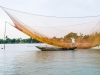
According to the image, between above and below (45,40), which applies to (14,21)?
above

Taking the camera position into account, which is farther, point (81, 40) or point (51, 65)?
point (81, 40)

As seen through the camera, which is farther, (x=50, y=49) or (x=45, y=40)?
(x=50, y=49)

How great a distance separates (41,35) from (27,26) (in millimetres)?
1935

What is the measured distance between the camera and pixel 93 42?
25969 millimetres

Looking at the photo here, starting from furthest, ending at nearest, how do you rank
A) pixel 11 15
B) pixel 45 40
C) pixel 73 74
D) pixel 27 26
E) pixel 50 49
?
pixel 50 49
pixel 45 40
pixel 27 26
pixel 11 15
pixel 73 74

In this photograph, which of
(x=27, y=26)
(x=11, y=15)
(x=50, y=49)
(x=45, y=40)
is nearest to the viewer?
(x=11, y=15)

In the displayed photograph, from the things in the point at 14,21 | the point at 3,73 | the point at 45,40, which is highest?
the point at 14,21

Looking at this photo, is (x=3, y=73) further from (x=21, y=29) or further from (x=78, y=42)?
(x=78, y=42)

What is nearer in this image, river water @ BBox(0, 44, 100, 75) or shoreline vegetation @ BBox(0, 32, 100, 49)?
river water @ BBox(0, 44, 100, 75)

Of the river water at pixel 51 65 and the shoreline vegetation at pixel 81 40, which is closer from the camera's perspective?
the river water at pixel 51 65

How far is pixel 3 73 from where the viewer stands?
408 inches

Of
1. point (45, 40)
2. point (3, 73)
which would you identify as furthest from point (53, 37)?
point (3, 73)

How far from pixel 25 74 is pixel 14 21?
1187cm

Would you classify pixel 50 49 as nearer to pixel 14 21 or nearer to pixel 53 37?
pixel 53 37
